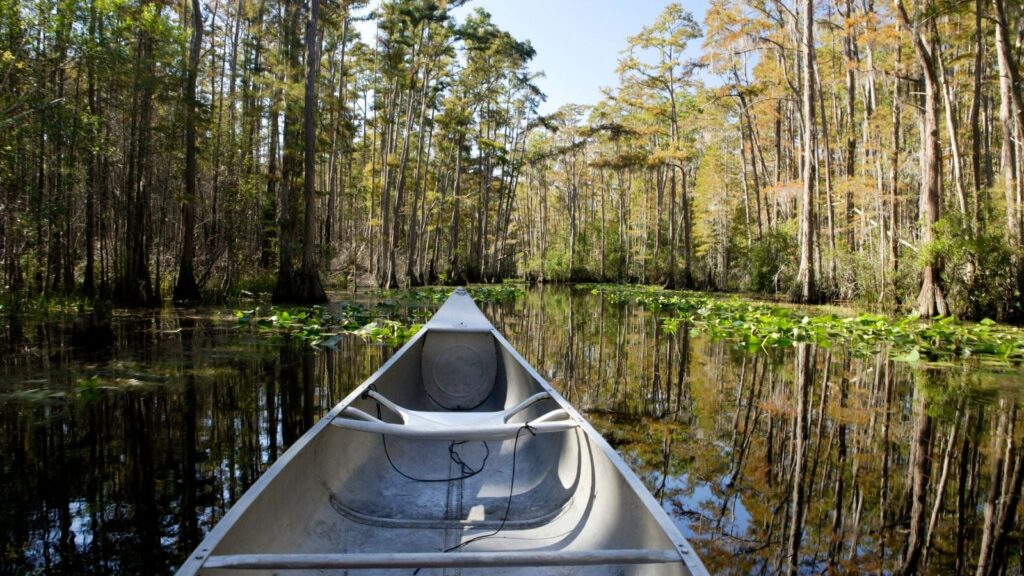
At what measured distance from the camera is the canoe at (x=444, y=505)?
1.49 m

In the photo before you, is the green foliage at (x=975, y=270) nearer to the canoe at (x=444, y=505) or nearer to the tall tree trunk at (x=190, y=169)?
the canoe at (x=444, y=505)

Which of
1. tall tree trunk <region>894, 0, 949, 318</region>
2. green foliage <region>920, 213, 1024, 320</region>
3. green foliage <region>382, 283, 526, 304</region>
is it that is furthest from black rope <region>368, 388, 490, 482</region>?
green foliage <region>382, 283, 526, 304</region>

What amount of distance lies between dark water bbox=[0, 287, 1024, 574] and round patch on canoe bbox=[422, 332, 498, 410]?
90cm

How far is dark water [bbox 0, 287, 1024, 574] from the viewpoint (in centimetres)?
252

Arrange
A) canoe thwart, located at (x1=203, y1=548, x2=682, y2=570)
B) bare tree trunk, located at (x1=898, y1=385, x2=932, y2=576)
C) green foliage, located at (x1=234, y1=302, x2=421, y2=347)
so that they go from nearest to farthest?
1. canoe thwart, located at (x1=203, y1=548, x2=682, y2=570)
2. bare tree trunk, located at (x1=898, y1=385, x2=932, y2=576)
3. green foliage, located at (x1=234, y1=302, x2=421, y2=347)

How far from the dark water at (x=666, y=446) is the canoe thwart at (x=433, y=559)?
110 centimetres

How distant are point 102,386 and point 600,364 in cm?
542

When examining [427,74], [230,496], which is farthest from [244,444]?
[427,74]

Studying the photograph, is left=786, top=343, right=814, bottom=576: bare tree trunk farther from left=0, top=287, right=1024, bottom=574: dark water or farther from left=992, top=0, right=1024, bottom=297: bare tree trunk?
left=992, top=0, right=1024, bottom=297: bare tree trunk

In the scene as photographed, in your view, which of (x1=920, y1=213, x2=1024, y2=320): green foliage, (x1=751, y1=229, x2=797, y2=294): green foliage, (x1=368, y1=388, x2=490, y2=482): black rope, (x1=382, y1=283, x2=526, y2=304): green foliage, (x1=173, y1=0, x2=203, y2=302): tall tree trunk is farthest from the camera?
(x1=751, y1=229, x2=797, y2=294): green foliage

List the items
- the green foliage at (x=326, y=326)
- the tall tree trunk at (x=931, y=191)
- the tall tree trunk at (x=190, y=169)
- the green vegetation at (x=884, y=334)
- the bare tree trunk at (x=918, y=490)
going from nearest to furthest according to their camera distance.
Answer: the bare tree trunk at (x=918, y=490) → the green vegetation at (x=884, y=334) → the green foliage at (x=326, y=326) → the tall tree trunk at (x=931, y=191) → the tall tree trunk at (x=190, y=169)

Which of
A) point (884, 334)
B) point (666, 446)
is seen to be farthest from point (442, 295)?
point (666, 446)

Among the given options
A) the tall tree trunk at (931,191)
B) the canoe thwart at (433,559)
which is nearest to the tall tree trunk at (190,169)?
the canoe thwart at (433,559)

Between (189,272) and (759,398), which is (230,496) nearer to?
(759,398)
